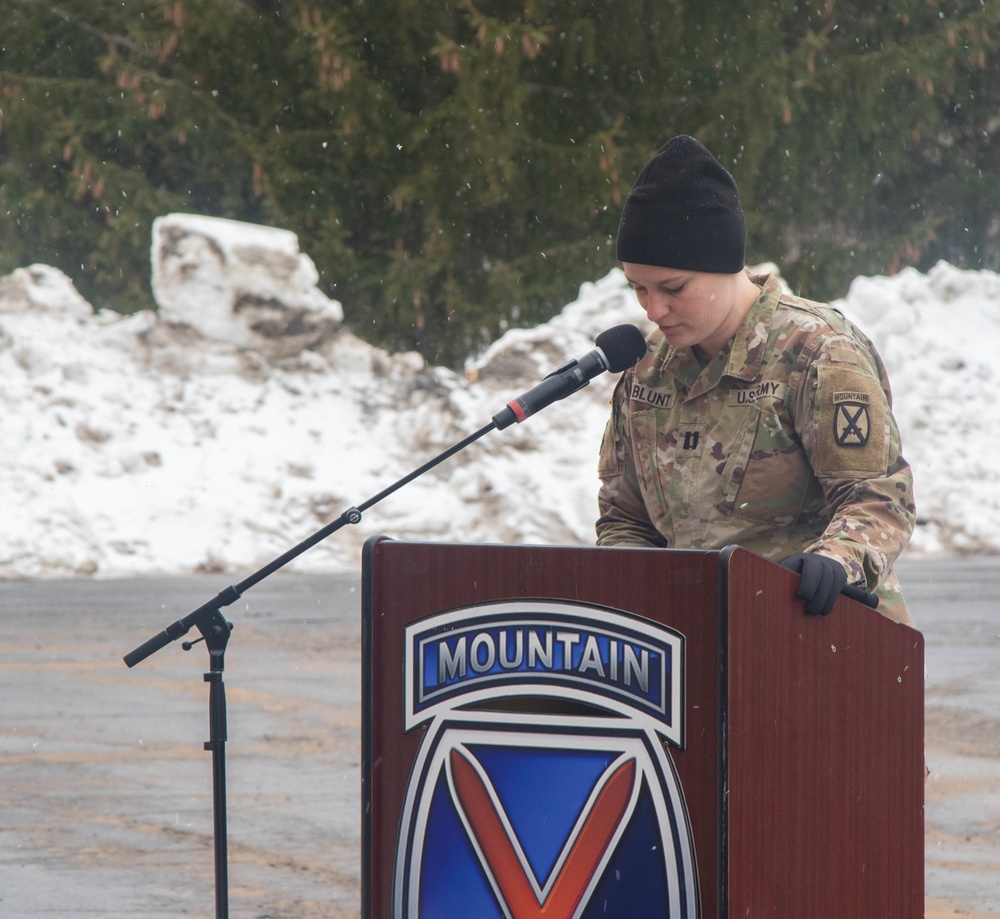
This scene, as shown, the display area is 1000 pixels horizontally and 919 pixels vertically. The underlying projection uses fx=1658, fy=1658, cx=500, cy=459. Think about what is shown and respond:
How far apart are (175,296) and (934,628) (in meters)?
8.97

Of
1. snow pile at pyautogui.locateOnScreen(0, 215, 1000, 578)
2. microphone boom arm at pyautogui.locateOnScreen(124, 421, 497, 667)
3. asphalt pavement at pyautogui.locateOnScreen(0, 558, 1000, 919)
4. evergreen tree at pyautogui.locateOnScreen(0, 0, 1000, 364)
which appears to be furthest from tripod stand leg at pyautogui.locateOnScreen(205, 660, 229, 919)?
evergreen tree at pyautogui.locateOnScreen(0, 0, 1000, 364)

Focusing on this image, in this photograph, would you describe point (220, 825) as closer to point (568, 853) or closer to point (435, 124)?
point (568, 853)

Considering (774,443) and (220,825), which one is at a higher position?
(774,443)

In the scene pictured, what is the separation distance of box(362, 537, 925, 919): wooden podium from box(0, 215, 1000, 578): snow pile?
950 centimetres

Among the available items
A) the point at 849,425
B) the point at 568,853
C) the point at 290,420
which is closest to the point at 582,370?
the point at 849,425

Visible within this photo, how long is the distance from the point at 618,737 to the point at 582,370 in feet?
2.82

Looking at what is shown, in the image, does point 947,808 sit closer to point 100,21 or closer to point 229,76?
Answer: point 229,76

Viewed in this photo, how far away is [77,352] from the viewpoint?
1511 cm

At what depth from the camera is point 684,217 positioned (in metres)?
2.80

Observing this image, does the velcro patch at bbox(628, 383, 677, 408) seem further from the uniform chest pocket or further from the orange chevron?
the orange chevron

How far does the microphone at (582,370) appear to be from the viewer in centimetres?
287

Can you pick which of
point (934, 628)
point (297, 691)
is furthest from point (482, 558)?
point (934, 628)

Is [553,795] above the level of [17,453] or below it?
below

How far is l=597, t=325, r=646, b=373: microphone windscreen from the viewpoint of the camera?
2.92m
